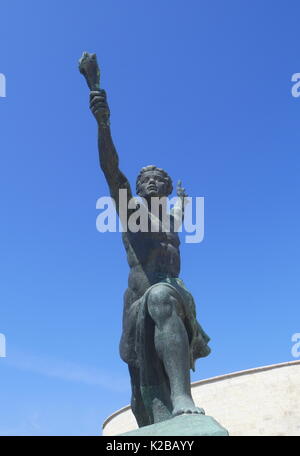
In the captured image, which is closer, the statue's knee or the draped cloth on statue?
the statue's knee

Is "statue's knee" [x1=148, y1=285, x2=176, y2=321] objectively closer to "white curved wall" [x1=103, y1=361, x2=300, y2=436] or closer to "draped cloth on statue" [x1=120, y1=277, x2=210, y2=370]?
"draped cloth on statue" [x1=120, y1=277, x2=210, y2=370]

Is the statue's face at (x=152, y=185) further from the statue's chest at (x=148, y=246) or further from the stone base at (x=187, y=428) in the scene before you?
the stone base at (x=187, y=428)

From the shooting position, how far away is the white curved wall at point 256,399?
Result: 2136cm

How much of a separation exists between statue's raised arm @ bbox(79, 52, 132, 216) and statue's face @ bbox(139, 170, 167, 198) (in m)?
0.38

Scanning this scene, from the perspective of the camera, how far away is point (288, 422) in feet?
69.8

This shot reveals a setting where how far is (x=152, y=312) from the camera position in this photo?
179 inches

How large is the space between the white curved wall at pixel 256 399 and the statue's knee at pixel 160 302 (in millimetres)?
18817

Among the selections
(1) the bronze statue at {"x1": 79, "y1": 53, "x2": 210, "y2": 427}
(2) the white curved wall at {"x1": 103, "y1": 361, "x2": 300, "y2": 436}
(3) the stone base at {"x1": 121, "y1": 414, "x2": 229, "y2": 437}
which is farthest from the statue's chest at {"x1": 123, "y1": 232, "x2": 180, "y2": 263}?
(2) the white curved wall at {"x1": 103, "y1": 361, "x2": 300, "y2": 436}

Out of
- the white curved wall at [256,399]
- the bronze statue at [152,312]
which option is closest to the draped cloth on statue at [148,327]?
the bronze statue at [152,312]

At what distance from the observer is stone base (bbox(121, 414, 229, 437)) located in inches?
133

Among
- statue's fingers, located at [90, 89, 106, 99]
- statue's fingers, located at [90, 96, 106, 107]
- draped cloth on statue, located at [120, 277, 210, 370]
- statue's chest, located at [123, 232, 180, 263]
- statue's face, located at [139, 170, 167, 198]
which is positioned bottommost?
draped cloth on statue, located at [120, 277, 210, 370]

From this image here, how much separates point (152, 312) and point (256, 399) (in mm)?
19507
